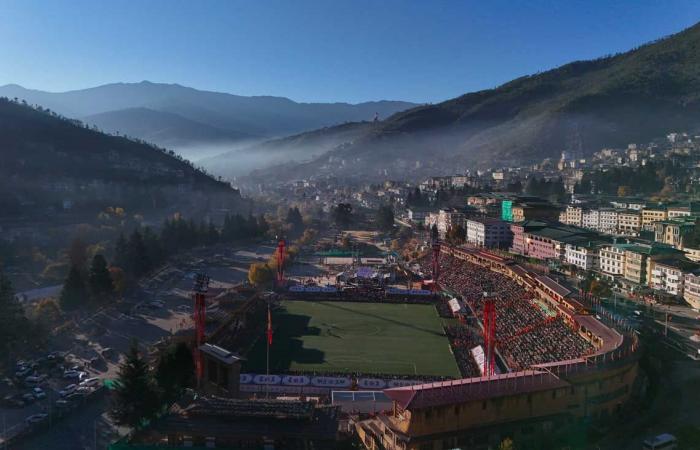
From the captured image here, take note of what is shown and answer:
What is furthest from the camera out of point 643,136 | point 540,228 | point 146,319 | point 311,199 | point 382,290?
point 643,136

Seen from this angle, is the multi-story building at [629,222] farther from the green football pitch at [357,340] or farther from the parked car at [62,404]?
the parked car at [62,404]

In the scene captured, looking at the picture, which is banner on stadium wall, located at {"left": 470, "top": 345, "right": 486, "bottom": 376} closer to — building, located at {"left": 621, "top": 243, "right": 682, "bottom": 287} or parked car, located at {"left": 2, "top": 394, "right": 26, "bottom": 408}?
building, located at {"left": 621, "top": 243, "right": 682, "bottom": 287}

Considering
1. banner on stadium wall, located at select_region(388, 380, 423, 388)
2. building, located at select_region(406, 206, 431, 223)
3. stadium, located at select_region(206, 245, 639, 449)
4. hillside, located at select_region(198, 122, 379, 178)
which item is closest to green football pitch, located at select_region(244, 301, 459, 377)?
stadium, located at select_region(206, 245, 639, 449)

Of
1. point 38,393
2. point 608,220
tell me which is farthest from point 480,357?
point 608,220

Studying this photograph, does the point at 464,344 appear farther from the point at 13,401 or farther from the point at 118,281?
the point at 118,281

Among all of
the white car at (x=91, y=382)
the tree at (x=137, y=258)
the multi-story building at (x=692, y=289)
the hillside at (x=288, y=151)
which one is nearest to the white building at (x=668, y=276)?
the multi-story building at (x=692, y=289)

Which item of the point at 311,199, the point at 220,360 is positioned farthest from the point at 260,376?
the point at 311,199

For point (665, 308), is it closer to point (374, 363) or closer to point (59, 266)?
point (374, 363)
